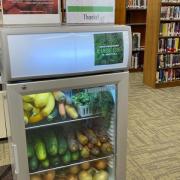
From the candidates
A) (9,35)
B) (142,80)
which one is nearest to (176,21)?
(142,80)

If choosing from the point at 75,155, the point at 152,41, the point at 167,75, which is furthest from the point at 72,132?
the point at 167,75

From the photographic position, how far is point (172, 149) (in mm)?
2699

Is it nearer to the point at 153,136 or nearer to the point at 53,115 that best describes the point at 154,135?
the point at 153,136

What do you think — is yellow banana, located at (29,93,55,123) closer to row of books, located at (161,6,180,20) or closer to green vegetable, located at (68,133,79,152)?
green vegetable, located at (68,133,79,152)

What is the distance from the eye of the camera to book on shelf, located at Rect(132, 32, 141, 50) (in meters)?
6.03

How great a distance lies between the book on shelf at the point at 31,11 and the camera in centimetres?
126

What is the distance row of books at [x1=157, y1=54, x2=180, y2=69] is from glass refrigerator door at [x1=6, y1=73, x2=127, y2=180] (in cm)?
350

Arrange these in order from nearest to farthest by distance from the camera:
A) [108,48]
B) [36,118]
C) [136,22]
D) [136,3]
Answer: [108,48] → [36,118] → [136,3] → [136,22]

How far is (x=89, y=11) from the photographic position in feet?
4.62

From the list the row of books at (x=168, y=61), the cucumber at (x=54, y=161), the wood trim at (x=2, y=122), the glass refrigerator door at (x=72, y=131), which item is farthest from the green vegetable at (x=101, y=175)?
the row of books at (x=168, y=61)

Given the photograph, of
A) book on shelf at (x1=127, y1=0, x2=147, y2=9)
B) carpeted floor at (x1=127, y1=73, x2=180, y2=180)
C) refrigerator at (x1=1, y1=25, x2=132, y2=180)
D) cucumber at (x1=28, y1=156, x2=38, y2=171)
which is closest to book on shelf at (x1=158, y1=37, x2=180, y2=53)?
carpeted floor at (x1=127, y1=73, x2=180, y2=180)

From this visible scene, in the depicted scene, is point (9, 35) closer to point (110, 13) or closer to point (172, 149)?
point (110, 13)

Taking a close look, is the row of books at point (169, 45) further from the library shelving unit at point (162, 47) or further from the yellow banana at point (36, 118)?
the yellow banana at point (36, 118)

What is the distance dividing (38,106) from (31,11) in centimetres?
50
